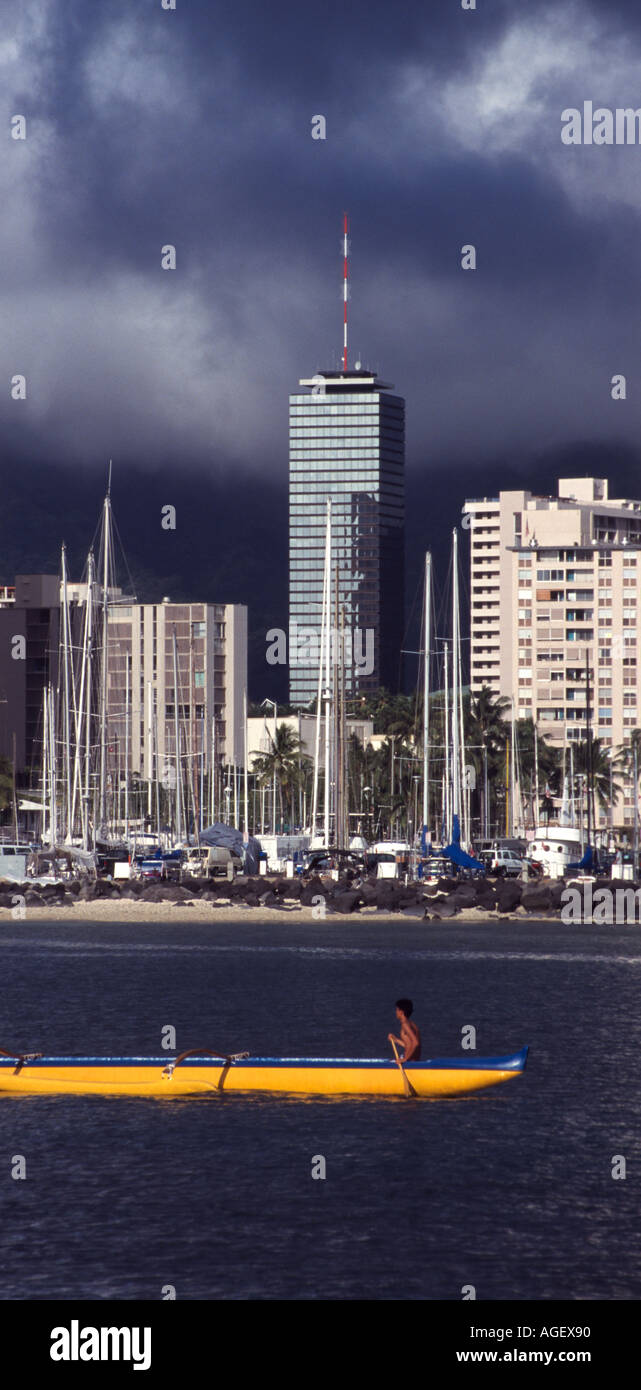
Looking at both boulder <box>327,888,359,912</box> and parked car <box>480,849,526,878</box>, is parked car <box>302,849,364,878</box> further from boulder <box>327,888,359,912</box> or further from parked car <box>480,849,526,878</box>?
parked car <box>480,849,526,878</box>

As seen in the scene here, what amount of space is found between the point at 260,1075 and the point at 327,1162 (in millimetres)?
5967

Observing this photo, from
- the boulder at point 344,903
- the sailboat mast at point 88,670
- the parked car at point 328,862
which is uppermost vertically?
the sailboat mast at point 88,670

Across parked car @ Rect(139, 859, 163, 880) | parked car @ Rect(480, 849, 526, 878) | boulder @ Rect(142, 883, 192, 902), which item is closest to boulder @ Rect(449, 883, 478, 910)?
boulder @ Rect(142, 883, 192, 902)

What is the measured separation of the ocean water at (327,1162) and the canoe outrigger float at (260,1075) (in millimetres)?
488

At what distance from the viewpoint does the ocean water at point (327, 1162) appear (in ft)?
Answer: 98.0

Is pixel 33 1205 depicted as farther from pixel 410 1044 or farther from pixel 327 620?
pixel 327 620

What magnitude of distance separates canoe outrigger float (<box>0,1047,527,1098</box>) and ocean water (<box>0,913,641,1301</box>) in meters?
0.49

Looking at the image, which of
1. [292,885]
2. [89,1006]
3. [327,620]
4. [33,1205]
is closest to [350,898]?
[292,885]

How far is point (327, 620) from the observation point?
11288 centimetres

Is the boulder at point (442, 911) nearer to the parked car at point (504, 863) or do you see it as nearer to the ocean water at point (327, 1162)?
the parked car at point (504, 863)

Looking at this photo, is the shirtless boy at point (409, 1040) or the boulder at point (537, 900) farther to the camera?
the boulder at point (537, 900)

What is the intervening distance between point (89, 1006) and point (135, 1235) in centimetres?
3365

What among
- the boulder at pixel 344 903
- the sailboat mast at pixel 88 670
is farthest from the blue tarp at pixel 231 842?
the boulder at pixel 344 903

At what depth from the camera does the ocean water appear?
2988 cm
